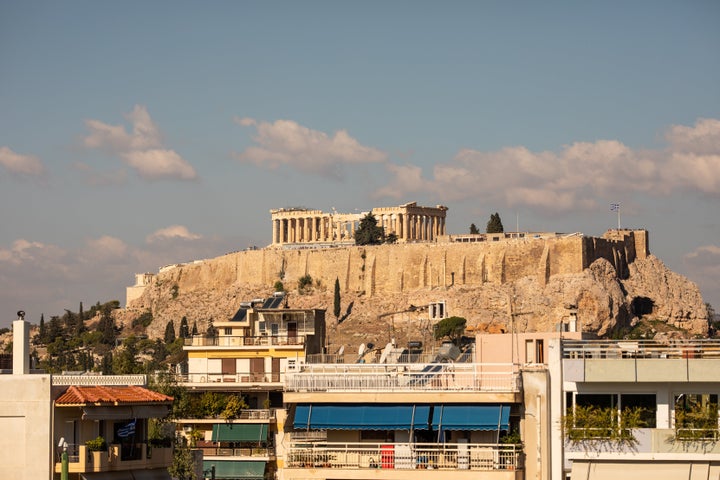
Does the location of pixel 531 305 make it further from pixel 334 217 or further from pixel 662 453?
pixel 662 453

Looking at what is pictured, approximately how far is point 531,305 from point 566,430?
131m

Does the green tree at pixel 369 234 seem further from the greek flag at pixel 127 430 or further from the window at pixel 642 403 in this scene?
the window at pixel 642 403

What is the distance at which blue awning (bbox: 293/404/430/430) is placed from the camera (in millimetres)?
35844

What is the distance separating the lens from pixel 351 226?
19950cm

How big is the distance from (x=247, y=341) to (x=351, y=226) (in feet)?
485

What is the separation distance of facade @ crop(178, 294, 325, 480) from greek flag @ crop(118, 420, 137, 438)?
427 centimetres

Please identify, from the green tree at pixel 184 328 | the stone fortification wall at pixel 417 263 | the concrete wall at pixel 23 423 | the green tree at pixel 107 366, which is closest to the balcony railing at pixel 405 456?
the concrete wall at pixel 23 423

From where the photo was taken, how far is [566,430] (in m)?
33.8

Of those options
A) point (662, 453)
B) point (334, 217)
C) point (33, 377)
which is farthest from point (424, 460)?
point (334, 217)

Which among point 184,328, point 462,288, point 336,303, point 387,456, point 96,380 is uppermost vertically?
point 462,288

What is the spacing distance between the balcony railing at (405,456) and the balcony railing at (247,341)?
49.2 feet

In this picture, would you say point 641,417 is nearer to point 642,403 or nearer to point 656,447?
point 642,403

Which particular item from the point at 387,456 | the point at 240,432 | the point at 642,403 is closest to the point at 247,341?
the point at 240,432

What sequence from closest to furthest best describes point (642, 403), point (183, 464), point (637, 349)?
point (642, 403)
point (637, 349)
point (183, 464)
